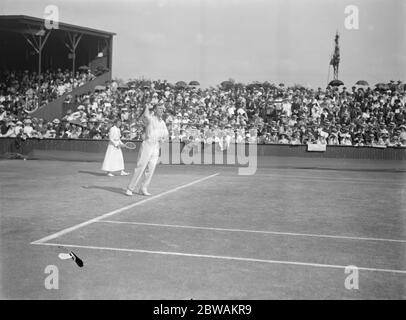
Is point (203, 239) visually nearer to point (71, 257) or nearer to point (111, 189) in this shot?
point (71, 257)

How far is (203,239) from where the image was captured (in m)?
7.45

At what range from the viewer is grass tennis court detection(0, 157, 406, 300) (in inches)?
207

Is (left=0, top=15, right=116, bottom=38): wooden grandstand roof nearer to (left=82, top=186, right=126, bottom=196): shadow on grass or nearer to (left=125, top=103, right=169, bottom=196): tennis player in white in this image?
(left=82, top=186, right=126, bottom=196): shadow on grass

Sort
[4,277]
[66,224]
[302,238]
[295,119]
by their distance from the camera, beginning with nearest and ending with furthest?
[4,277] → [302,238] → [66,224] → [295,119]

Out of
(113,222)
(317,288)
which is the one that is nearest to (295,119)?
(113,222)

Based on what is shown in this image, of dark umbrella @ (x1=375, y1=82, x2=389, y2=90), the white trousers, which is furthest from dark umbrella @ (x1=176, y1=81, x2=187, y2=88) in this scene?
the white trousers

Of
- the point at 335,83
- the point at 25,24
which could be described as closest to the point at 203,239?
the point at 335,83

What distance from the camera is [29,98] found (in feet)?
107

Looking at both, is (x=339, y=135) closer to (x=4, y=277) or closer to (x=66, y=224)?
(x=66, y=224)

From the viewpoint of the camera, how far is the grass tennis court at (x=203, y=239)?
5250mm

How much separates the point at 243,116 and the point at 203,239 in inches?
741

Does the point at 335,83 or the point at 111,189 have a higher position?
the point at 335,83

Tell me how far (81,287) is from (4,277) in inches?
37.0

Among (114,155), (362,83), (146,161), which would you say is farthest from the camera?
(362,83)
